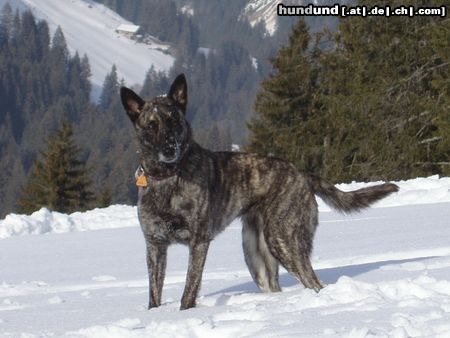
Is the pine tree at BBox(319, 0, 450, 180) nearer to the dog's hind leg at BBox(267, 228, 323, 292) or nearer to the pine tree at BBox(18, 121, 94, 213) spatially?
the pine tree at BBox(18, 121, 94, 213)

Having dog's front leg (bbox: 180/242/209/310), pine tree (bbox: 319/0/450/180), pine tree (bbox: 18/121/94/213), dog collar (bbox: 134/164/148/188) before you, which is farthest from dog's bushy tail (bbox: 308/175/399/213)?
pine tree (bbox: 18/121/94/213)

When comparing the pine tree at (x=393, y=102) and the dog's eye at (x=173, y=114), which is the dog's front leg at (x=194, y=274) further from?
the pine tree at (x=393, y=102)

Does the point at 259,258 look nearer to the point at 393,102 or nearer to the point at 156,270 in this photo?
the point at 156,270

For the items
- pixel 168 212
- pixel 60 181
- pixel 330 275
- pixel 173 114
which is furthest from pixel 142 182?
pixel 60 181

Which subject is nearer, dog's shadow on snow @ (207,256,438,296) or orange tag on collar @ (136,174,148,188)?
orange tag on collar @ (136,174,148,188)

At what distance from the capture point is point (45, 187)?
4588cm

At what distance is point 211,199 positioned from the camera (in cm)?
671

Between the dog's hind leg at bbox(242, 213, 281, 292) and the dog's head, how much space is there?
44.6 inches

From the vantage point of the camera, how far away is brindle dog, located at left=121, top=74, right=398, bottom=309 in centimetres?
642

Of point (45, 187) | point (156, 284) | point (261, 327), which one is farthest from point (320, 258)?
point (45, 187)

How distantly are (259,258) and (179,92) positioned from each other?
5.70 feet

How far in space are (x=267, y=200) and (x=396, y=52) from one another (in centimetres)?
2391

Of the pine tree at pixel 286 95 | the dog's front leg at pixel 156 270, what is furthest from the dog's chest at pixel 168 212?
the pine tree at pixel 286 95

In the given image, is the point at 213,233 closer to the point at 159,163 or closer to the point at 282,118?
the point at 159,163
